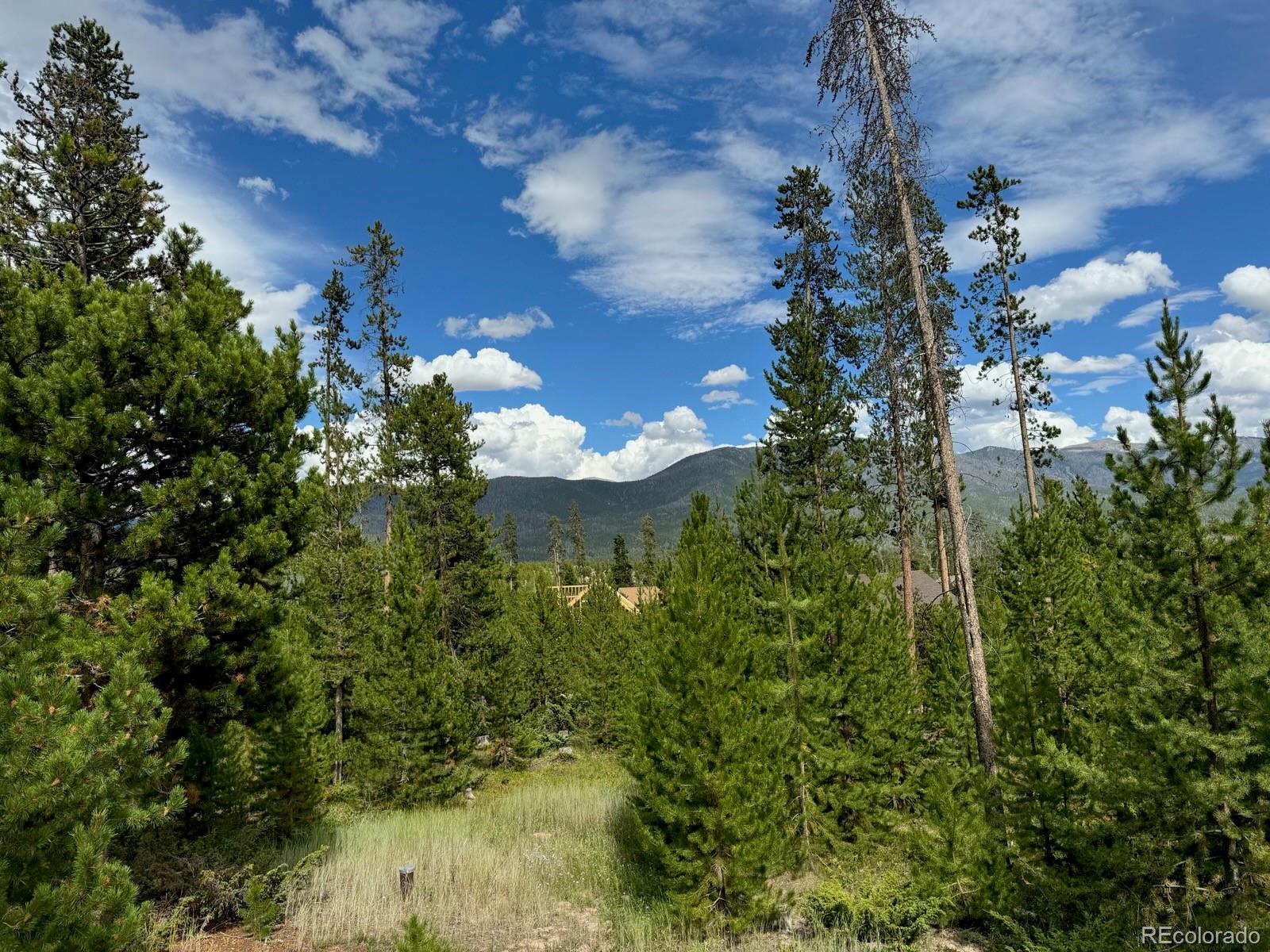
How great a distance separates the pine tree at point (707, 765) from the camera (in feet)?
28.6

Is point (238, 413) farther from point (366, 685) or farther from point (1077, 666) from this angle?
point (1077, 666)

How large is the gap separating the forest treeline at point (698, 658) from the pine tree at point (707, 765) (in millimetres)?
59

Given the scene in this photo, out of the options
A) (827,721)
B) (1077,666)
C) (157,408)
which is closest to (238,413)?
(157,408)

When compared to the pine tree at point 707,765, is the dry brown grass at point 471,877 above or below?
below

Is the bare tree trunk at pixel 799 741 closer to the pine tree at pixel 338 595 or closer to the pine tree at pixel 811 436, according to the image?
the pine tree at pixel 811 436

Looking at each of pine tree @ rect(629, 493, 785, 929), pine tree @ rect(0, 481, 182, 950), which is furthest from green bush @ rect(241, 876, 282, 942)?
pine tree @ rect(629, 493, 785, 929)

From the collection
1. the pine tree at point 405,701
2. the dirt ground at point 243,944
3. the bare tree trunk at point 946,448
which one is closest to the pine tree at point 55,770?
the dirt ground at point 243,944

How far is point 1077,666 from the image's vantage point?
15.8m

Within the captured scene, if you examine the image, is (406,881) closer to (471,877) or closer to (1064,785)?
(471,877)

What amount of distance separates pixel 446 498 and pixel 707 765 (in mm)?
16307

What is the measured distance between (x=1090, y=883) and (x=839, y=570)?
263 inches

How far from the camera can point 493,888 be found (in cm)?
1094

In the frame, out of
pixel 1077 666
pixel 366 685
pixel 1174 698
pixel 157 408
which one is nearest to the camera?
pixel 1174 698

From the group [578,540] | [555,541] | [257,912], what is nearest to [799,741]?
[257,912]
